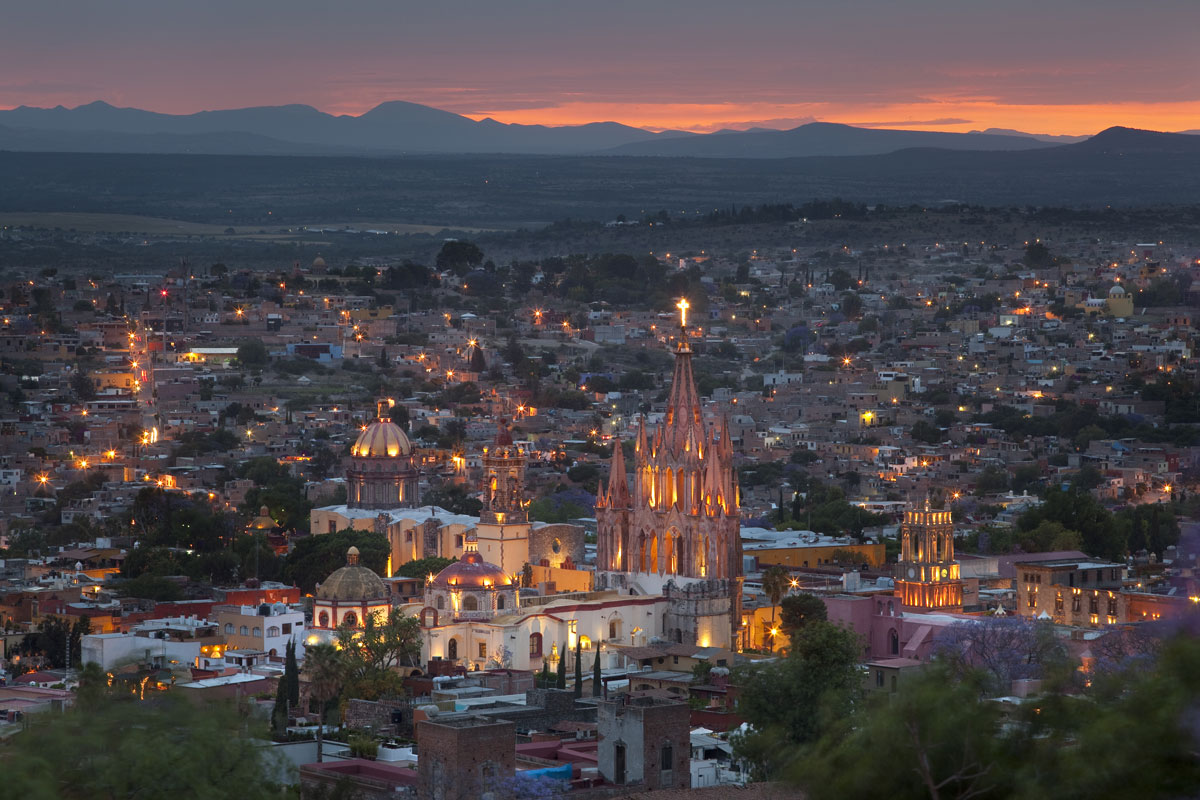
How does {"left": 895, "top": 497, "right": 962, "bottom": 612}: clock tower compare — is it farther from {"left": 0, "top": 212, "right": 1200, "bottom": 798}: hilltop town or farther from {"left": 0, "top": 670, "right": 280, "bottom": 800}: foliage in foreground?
{"left": 0, "top": 670, "right": 280, "bottom": 800}: foliage in foreground

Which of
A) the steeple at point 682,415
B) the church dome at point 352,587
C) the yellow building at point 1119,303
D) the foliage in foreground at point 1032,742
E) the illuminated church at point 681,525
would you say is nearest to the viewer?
the foliage in foreground at point 1032,742

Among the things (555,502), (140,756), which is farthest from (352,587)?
(140,756)

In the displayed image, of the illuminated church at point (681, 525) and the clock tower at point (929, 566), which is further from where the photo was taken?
the clock tower at point (929, 566)

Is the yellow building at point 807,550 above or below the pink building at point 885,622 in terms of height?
below

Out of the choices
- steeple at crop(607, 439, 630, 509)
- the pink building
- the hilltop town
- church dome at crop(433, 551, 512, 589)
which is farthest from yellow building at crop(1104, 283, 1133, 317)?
church dome at crop(433, 551, 512, 589)

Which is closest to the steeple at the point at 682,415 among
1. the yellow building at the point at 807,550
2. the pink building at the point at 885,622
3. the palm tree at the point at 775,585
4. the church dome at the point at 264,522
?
the palm tree at the point at 775,585

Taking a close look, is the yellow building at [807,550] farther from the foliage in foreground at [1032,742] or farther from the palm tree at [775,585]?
the foliage in foreground at [1032,742]

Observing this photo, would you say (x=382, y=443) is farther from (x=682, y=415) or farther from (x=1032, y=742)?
(x=1032, y=742)
